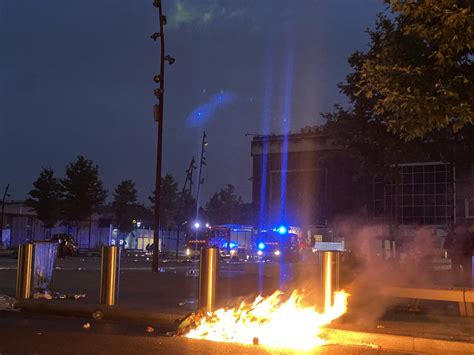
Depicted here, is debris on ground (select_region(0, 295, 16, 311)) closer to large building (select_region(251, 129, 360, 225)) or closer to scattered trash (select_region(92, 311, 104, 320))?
scattered trash (select_region(92, 311, 104, 320))

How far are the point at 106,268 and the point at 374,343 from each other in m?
4.43

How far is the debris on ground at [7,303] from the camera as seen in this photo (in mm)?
9681

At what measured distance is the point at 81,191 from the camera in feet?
153

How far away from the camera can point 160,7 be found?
16875 mm

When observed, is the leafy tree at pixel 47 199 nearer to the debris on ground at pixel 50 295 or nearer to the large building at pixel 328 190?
the large building at pixel 328 190

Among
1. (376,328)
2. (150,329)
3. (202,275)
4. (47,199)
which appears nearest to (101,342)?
(150,329)

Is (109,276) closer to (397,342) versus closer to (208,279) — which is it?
(208,279)

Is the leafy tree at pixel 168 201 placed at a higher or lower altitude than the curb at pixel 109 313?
higher

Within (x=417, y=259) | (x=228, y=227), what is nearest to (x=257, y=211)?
(x=228, y=227)

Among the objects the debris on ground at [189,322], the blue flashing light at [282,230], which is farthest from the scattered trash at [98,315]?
the blue flashing light at [282,230]

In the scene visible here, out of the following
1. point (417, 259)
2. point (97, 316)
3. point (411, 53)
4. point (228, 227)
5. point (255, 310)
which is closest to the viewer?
point (255, 310)

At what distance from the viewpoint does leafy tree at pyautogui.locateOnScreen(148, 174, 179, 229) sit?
207ft

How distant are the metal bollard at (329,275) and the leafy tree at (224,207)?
249 ft

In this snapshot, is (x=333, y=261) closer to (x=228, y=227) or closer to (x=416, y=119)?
(x=416, y=119)
